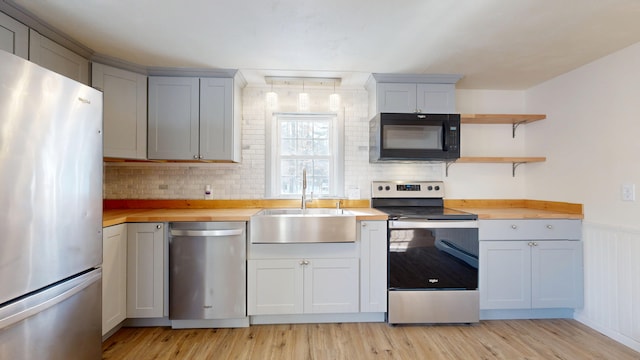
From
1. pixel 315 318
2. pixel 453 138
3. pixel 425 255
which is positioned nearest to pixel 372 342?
pixel 315 318

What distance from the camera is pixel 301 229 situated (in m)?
2.10

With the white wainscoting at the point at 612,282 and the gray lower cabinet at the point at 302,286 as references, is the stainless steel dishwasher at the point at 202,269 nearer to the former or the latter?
the gray lower cabinet at the point at 302,286

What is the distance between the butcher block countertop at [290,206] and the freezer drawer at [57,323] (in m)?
0.77

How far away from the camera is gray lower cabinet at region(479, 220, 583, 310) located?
2260 millimetres

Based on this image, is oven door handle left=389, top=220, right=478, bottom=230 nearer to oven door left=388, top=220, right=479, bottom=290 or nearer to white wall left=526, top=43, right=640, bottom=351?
oven door left=388, top=220, right=479, bottom=290

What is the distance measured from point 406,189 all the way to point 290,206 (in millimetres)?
1195

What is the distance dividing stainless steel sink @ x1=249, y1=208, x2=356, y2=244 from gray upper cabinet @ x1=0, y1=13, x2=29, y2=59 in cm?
176

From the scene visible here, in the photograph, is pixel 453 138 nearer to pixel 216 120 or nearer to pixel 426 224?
pixel 426 224

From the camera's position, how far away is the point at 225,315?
2133 millimetres

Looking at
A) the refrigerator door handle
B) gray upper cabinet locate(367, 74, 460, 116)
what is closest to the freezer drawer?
the refrigerator door handle

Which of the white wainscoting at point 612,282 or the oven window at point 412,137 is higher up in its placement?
the oven window at point 412,137

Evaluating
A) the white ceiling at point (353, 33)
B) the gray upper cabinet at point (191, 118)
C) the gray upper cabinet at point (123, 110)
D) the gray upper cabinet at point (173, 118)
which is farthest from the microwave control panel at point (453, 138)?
the gray upper cabinet at point (123, 110)

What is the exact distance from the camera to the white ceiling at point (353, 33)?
157 centimetres

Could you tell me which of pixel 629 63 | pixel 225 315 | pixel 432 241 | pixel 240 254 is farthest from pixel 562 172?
pixel 225 315
